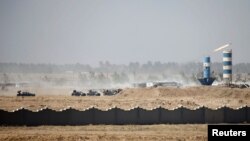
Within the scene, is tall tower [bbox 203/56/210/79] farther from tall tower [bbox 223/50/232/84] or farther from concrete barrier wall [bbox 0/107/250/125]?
concrete barrier wall [bbox 0/107/250/125]

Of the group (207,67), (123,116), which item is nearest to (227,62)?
(207,67)

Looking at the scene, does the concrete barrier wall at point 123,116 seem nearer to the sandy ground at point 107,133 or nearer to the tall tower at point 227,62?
the sandy ground at point 107,133

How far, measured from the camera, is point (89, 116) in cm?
4844

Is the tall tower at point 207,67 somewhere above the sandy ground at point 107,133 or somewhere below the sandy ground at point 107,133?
above

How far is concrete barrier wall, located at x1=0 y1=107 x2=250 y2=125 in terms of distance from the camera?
4738cm

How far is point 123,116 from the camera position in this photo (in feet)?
160

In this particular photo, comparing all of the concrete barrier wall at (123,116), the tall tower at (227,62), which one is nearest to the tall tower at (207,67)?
the tall tower at (227,62)

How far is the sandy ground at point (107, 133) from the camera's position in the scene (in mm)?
39812

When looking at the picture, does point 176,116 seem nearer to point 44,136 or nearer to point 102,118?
point 102,118

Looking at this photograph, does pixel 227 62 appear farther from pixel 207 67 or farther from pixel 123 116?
pixel 123 116

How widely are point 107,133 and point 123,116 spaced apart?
6.31 m

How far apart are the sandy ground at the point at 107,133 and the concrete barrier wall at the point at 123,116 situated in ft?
4.25

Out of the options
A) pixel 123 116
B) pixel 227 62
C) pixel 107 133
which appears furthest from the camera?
pixel 227 62

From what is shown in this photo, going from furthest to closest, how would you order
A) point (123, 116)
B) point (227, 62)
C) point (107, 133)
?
point (227, 62)
point (123, 116)
point (107, 133)
